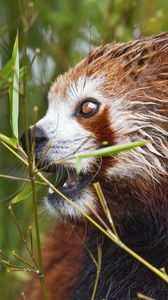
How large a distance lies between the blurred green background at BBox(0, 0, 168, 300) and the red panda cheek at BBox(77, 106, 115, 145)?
3.71 ft

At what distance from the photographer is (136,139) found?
246 cm

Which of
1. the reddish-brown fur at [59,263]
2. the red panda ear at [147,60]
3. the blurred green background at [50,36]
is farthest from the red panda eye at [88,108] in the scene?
the blurred green background at [50,36]

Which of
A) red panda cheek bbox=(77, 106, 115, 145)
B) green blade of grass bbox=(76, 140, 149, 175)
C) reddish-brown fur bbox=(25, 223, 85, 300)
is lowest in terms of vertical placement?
reddish-brown fur bbox=(25, 223, 85, 300)

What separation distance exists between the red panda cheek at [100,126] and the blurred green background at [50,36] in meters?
1.13

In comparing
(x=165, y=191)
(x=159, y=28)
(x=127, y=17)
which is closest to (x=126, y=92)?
(x=165, y=191)

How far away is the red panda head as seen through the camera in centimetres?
244

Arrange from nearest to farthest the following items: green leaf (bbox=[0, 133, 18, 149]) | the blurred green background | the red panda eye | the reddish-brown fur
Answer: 1. green leaf (bbox=[0, 133, 18, 149])
2. the red panda eye
3. the reddish-brown fur
4. the blurred green background

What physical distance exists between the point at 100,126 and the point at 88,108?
0.21ft

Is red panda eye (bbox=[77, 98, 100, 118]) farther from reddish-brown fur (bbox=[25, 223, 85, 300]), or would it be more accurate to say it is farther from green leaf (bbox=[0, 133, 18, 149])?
reddish-brown fur (bbox=[25, 223, 85, 300])

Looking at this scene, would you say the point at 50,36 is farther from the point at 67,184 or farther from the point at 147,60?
the point at 67,184

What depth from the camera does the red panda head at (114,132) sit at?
244 cm

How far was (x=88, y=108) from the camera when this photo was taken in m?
2.47

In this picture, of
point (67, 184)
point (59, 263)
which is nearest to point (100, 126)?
point (67, 184)

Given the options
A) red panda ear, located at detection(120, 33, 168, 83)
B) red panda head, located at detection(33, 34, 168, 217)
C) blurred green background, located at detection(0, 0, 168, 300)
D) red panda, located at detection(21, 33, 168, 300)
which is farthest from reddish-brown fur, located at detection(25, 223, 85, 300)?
red panda ear, located at detection(120, 33, 168, 83)
